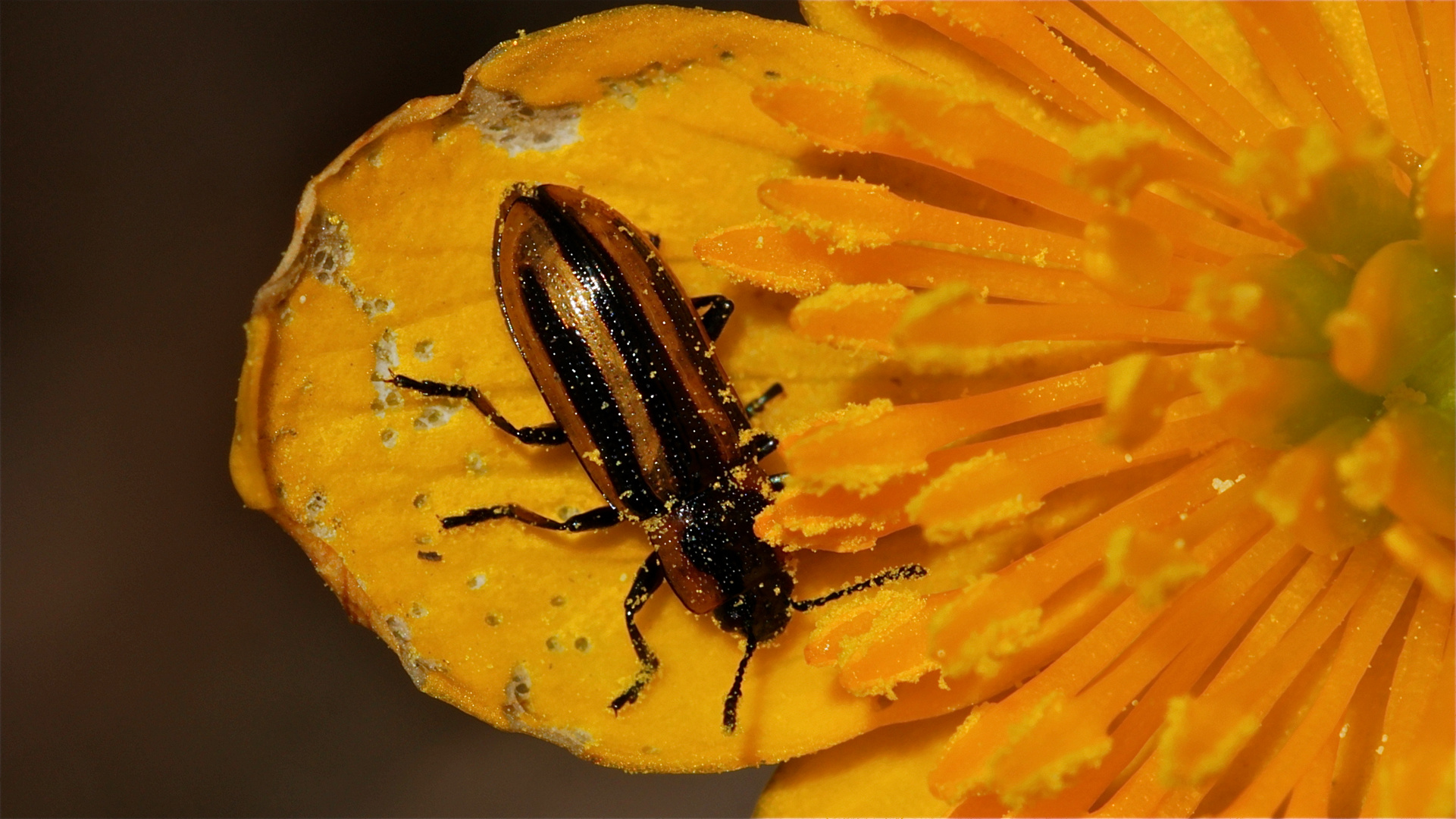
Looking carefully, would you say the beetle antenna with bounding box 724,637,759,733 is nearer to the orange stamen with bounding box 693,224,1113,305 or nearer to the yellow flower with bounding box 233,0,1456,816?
the yellow flower with bounding box 233,0,1456,816

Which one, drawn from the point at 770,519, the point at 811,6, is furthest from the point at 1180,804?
the point at 811,6

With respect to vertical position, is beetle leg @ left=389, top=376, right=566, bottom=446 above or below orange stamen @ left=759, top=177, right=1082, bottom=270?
below

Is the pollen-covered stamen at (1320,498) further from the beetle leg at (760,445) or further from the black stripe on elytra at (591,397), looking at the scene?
the black stripe on elytra at (591,397)

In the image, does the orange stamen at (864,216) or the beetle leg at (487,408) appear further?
the beetle leg at (487,408)

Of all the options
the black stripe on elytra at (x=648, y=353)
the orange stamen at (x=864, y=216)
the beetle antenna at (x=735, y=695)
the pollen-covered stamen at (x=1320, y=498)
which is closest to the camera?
the pollen-covered stamen at (x=1320, y=498)

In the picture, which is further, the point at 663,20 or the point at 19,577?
the point at 19,577

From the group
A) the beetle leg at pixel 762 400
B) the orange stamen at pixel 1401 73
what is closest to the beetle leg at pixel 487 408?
the beetle leg at pixel 762 400

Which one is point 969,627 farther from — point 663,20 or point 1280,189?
point 663,20

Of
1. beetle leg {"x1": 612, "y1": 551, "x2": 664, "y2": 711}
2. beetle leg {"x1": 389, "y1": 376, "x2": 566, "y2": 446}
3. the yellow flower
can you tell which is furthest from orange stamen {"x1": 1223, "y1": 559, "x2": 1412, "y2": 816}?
beetle leg {"x1": 389, "y1": 376, "x2": 566, "y2": 446}
